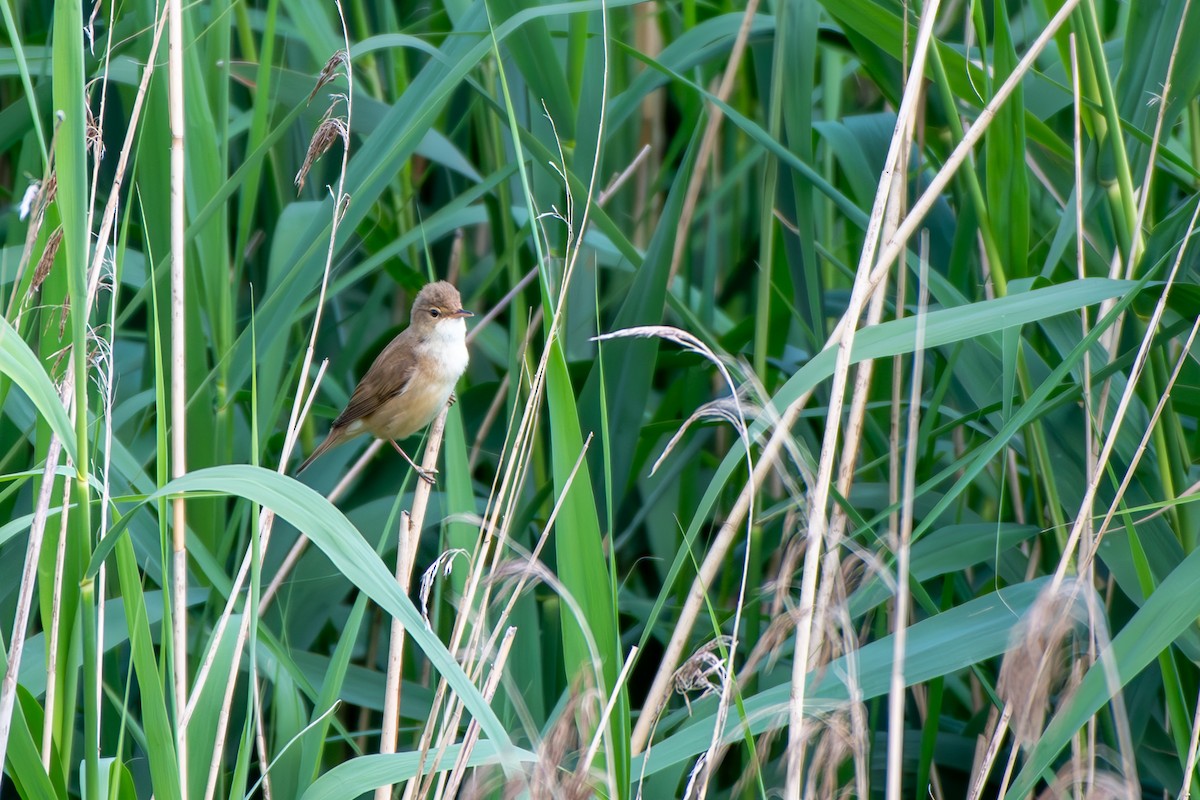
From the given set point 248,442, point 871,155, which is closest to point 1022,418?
point 871,155

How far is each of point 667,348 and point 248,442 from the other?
41.5 inches

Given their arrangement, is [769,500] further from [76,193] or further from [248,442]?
[76,193]

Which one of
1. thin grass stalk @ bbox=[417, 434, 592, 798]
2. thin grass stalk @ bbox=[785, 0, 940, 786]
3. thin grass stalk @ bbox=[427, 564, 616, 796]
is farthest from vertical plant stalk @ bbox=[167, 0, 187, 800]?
Answer: thin grass stalk @ bbox=[785, 0, 940, 786]

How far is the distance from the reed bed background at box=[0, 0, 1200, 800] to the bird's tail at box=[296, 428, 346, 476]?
1.7 inches

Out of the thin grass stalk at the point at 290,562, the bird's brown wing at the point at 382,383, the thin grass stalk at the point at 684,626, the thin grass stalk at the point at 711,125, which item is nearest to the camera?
the thin grass stalk at the point at 684,626

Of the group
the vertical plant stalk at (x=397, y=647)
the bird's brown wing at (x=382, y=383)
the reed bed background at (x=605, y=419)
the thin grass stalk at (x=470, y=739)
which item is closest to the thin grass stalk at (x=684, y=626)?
the reed bed background at (x=605, y=419)

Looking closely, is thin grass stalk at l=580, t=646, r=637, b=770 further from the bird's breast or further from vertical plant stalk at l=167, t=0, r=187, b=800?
the bird's breast

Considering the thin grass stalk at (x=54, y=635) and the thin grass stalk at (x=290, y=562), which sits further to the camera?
the thin grass stalk at (x=290, y=562)

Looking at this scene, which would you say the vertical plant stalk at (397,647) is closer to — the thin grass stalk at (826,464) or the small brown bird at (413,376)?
the thin grass stalk at (826,464)

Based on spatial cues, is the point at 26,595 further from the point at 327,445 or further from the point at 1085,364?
the point at 1085,364

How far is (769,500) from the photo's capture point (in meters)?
3.16

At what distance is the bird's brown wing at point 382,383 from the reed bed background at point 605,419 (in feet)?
0.40

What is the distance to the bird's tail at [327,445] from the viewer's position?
121 inches

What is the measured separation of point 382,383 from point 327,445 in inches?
9.1
